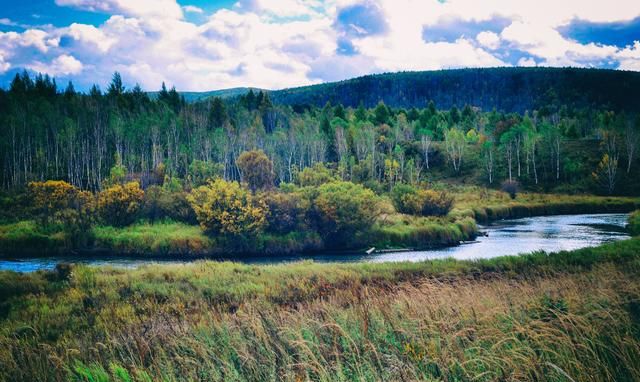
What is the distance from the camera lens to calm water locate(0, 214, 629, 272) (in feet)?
135

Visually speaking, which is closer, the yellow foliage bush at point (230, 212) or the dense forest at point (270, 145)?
the yellow foliage bush at point (230, 212)

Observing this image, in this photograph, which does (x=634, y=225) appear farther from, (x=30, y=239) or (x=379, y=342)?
Answer: (x=30, y=239)

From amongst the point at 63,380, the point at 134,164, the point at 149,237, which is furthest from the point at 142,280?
the point at 134,164

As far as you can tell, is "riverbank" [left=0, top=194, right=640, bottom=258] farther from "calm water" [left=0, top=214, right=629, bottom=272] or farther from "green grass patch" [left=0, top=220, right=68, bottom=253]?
"calm water" [left=0, top=214, right=629, bottom=272]

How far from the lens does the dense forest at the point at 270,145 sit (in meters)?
75.8

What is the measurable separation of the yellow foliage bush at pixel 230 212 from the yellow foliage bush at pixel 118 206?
32.4 feet

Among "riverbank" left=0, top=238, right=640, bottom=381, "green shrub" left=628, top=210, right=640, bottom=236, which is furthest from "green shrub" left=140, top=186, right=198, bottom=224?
"green shrub" left=628, top=210, right=640, bottom=236

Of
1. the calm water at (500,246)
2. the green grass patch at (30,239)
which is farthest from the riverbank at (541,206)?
the green grass patch at (30,239)

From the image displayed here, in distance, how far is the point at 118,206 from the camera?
53.4 metres

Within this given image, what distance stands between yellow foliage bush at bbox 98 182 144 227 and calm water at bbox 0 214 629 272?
9.44 m

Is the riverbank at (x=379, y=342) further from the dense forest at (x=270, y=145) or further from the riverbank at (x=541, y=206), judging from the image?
the dense forest at (x=270, y=145)

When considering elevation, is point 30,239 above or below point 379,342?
below

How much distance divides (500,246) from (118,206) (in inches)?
1729

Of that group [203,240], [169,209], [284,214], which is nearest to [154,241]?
[203,240]
